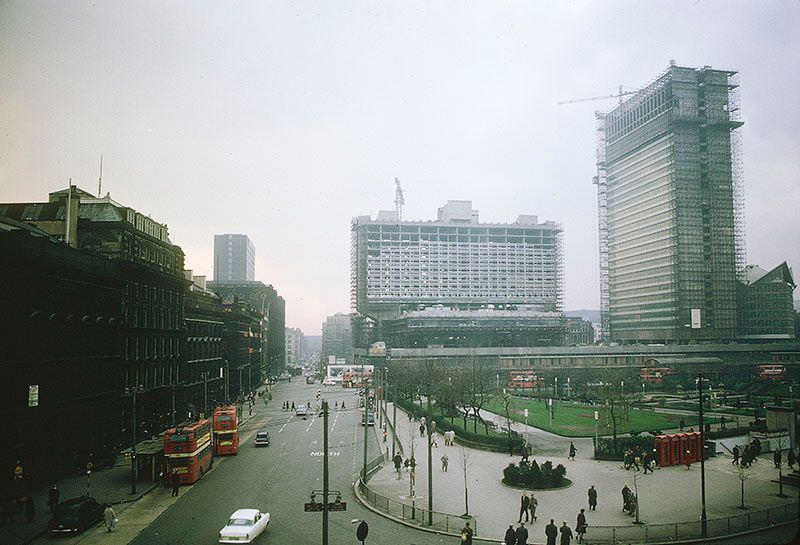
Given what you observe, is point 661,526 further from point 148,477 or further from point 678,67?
point 678,67

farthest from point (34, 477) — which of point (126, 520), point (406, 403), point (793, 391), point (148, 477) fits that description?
point (793, 391)

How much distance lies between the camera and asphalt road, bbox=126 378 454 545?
2689 centimetres

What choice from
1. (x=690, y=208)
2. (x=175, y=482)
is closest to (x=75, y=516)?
(x=175, y=482)

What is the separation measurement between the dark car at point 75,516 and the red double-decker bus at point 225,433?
19.0 meters

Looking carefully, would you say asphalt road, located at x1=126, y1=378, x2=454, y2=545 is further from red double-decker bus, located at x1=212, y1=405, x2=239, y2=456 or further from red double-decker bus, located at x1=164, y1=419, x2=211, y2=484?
red double-decker bus, located at x1=212, y1=405, x2=239, y2=456

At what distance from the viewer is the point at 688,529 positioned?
2648 cm

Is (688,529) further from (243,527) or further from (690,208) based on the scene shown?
(690,208)

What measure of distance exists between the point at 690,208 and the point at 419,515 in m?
131

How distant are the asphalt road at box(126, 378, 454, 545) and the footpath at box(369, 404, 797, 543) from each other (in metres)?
3.40

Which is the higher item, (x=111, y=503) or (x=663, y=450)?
(x=663, y=450)

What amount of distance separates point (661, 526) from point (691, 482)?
39.3ft

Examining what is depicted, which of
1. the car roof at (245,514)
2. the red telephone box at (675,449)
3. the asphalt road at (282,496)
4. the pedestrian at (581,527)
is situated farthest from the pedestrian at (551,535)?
the red telephone box at (675,449)

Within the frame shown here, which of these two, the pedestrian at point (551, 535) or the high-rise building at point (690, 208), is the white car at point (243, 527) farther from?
the high-rise building at point (690, 208)

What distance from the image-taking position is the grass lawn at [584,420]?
5700cm
